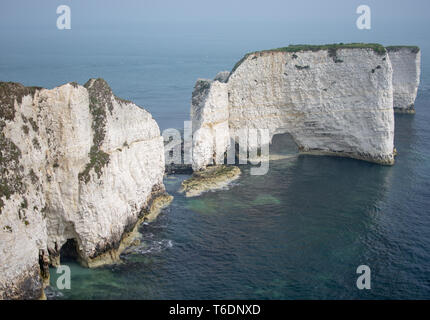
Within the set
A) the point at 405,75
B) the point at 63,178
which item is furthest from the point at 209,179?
the point at 405,75

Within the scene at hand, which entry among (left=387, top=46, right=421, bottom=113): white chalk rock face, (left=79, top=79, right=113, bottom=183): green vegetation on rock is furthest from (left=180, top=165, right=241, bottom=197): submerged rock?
(left=387, top=46, right=421, bottom=113): white chalk rock face

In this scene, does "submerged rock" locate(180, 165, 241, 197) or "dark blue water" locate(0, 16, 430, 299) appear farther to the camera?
"submerged rock" locate(180, 165, 241, 197)

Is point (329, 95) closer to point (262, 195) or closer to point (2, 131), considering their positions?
point (262, 195)

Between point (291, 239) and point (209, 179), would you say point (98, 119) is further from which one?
point (209, 179)

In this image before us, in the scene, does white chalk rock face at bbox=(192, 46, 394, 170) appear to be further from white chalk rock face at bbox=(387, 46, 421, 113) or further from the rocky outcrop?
white chalk rock face at bbox=(387, 46, 421, 113)

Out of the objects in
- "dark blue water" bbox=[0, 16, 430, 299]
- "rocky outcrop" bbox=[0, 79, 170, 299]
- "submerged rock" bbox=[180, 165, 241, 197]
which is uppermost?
"rocky outcrop" bbox=[0, 79, 170, 299]

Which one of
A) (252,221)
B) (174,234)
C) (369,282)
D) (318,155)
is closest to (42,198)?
(174,234)
